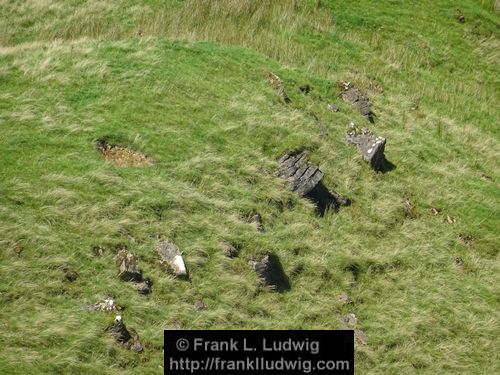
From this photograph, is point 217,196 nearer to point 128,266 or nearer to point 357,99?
point 128,266

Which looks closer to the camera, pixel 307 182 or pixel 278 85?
pixel 307 182

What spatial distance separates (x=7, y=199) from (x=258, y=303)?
25.0ft

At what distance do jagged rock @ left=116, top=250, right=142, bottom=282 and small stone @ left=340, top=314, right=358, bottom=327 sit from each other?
609cm

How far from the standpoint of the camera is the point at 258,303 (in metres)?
16.2

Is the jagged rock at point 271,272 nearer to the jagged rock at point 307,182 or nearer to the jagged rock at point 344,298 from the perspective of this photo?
the jagged rock at point 344,298

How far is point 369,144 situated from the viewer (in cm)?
2320

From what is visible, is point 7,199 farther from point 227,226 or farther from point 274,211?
point 274,211

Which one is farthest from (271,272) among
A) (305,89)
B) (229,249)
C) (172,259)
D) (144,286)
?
(305,89)

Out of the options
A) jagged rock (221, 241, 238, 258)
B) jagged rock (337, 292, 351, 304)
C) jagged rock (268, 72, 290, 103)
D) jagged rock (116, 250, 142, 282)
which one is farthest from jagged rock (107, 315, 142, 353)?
jagged rock (268, 72, 290, 103)

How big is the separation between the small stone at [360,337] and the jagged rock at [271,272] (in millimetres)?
2363

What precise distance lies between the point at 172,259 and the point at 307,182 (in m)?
6.14

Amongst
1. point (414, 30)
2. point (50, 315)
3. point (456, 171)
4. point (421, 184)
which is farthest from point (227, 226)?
point (414, 30)

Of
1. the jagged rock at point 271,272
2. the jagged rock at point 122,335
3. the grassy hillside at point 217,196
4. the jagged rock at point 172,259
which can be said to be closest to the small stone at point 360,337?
the grassy hillside at point 217,196

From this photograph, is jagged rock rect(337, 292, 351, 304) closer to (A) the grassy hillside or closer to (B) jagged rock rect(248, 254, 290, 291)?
(A) the grassy hillside
